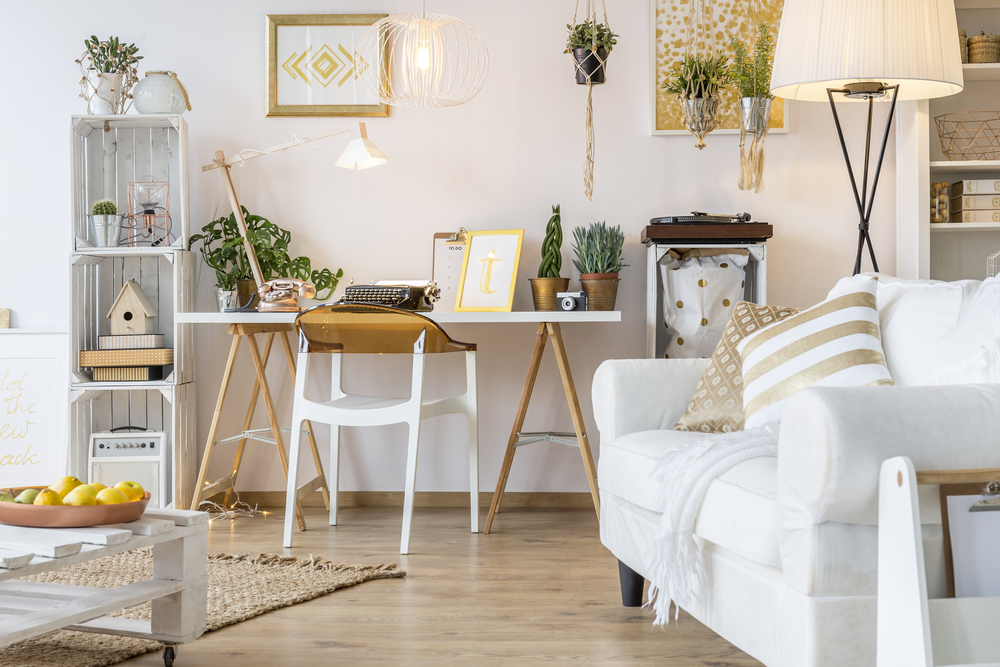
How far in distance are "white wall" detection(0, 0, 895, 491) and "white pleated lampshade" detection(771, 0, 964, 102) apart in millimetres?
843

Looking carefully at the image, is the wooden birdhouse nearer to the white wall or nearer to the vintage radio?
the white wall

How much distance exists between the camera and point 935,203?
9.81ft

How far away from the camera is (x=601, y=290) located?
2.91 meters

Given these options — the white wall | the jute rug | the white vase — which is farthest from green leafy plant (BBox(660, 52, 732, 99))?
the white vase

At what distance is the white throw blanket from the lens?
153cm

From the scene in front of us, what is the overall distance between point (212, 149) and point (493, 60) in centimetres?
121

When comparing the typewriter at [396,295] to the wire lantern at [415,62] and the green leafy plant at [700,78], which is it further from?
the green leafy plant at [700,78]

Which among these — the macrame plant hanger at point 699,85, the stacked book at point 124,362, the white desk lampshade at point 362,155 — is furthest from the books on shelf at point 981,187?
the stacked book at point 124,362

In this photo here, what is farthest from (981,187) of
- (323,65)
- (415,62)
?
(323,65)

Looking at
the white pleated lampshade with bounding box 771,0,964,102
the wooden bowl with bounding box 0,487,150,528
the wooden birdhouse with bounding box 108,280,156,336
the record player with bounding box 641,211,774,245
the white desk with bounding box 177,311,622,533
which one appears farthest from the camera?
the wooden birdhouse with bounding box 108,280,156,336

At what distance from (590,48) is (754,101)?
0.65m

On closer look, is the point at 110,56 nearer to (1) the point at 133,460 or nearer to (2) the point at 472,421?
(1) the point at 133,460

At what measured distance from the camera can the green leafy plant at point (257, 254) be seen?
3.06 m

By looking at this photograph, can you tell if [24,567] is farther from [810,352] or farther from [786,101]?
[786,101]
